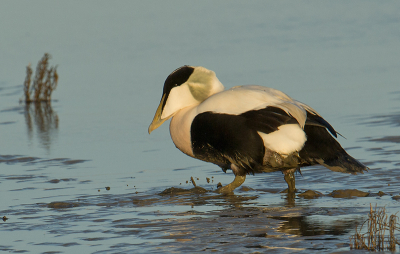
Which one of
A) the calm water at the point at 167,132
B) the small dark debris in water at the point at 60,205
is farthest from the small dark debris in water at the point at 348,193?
the small dark debris in water at the point at 60,205

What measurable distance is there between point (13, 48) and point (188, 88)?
1318 centimetres

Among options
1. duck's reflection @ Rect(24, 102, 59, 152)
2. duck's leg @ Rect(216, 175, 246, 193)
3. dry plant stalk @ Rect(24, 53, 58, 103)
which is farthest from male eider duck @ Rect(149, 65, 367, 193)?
dry plant stalk @ Rect(24, 53, 58, 103)

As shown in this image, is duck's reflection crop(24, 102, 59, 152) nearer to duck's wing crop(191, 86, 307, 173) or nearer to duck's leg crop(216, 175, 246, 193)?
duck's leg crop(216, 175, 246, 193)

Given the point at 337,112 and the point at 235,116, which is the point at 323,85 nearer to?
the point at 337,112

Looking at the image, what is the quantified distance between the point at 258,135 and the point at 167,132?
3.84 m

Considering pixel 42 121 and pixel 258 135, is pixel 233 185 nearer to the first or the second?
pixel 258 135

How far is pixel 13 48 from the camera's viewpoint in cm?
1852

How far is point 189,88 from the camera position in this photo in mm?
6492

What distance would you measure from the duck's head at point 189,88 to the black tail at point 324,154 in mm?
1130

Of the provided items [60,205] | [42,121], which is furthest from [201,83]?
[42,121]

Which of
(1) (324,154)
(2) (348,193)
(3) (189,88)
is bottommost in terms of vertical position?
(2) (348,193)

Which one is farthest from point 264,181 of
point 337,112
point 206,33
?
point 206,33

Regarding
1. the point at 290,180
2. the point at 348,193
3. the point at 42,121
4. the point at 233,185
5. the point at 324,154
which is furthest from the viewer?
the point at 42,121

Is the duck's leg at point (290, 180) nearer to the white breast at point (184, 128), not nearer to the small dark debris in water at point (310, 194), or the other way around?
the small dark debris in water at point (310, 194)
